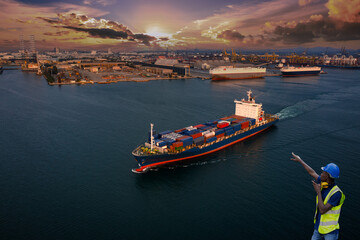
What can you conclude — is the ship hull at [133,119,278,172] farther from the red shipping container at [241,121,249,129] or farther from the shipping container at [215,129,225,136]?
the shipping container at [215,129,225,136]

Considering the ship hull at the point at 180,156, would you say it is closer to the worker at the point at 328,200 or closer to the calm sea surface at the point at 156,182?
the calm sea surface at the point at 156,182

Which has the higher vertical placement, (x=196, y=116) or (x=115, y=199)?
(x=196, y=116)

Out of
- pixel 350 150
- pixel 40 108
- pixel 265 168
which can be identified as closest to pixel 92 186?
pixel 265 168

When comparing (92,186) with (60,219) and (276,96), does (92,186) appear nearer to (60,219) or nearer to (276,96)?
(60,219)

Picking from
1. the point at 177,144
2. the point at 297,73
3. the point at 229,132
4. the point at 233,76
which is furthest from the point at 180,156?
the point at 297,73

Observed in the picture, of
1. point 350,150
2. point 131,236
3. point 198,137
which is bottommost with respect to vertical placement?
point 131,236

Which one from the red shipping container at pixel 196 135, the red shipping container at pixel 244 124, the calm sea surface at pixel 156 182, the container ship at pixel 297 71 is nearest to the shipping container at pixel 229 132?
the calm sea surface at pixel 156 182
